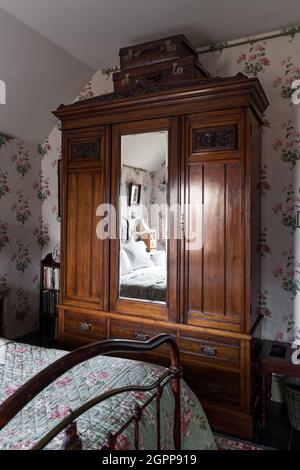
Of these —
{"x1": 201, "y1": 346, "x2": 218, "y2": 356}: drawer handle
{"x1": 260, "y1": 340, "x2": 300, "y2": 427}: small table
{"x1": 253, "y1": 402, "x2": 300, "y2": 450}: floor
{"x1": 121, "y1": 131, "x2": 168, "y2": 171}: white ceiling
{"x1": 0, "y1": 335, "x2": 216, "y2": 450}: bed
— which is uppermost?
{"x1": 121, "y1": 131, "x2": 168, "y2": 171}: white ceiling

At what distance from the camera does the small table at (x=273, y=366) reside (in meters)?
2.16

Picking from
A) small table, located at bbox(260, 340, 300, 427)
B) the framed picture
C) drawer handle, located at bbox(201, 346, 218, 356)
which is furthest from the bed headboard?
small table, located at bbox(260, 340, 300, 427)

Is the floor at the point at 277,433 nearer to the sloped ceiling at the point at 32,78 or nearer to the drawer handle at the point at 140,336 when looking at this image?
the drawer handle at the point at 140,336

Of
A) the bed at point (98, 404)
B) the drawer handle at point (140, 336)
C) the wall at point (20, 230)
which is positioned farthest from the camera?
the wall at point (20, 230)

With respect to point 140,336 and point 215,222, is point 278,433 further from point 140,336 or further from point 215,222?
point 215,222

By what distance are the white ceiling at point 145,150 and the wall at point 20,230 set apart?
1.47m

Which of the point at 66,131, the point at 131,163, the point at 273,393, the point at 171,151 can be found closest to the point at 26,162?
the point at 66,131

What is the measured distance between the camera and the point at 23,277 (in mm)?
3576

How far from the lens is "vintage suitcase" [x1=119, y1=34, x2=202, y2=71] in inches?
94.0

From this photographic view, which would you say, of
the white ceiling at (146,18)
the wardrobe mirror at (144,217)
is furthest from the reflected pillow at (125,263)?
the white ceiling at (146,18)

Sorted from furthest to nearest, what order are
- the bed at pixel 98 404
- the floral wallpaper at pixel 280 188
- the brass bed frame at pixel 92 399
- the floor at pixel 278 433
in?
the floral wallpaper at pixel 280 188
the floor at pixel 278 433
the bed at pixel 98 404
the brass bed frame at pixel 92 399

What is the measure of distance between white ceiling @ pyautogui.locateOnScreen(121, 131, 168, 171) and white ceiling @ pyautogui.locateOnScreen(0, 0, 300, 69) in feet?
2.76

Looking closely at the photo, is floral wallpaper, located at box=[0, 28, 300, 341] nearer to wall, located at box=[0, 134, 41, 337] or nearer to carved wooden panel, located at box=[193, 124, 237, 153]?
carved wooden panel, located at box=[193, 124, 237, 153]

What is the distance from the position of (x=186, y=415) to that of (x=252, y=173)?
57.0 inches
